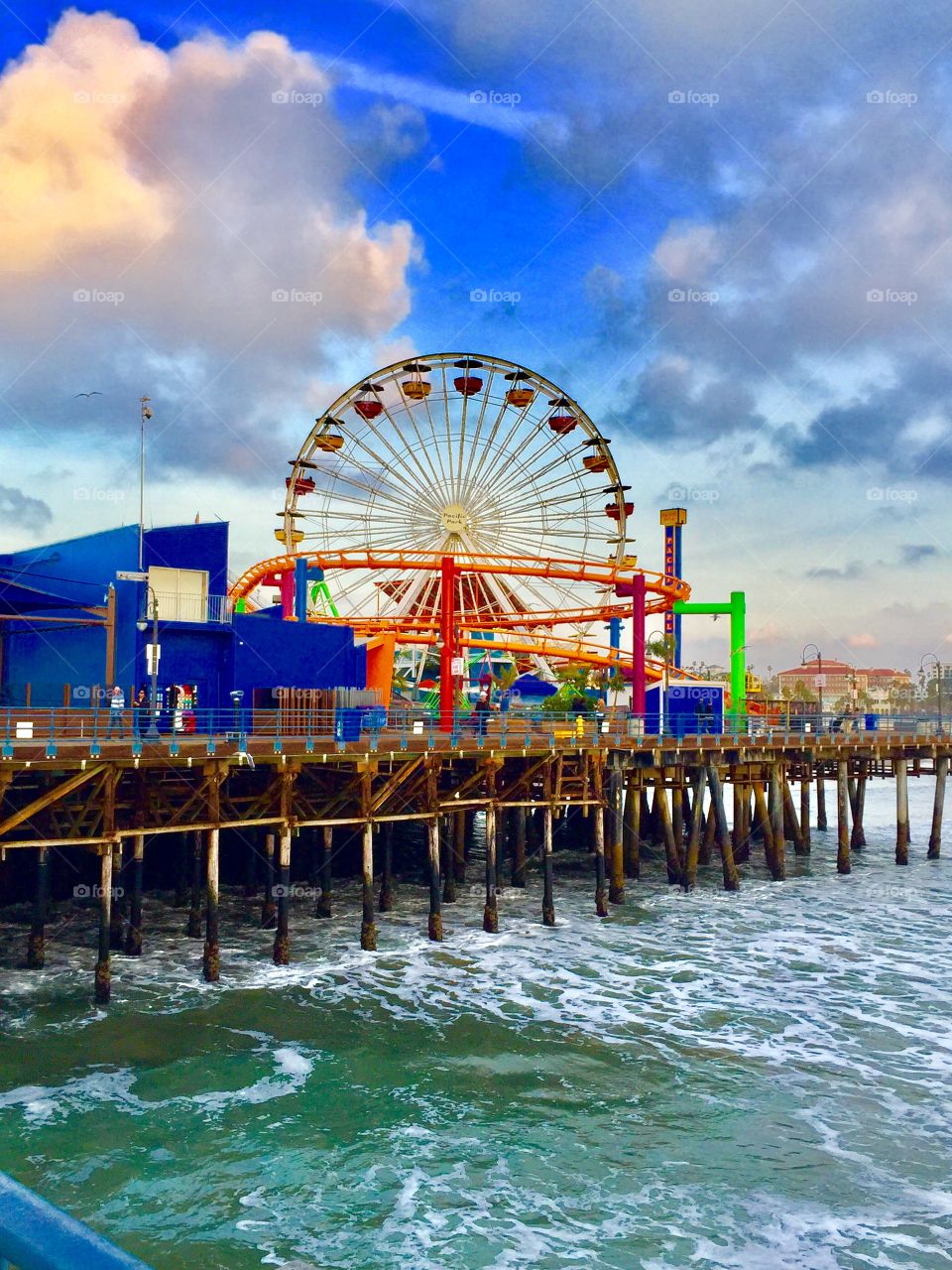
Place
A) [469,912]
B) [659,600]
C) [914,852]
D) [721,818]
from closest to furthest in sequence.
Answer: [469,912], [721,818], [914,852], [659,600]

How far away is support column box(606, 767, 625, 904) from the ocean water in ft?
14.7

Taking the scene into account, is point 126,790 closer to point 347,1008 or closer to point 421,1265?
point 347,1008

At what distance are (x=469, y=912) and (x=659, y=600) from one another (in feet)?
90.4

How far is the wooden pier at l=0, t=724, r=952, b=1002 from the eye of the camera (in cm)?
2562

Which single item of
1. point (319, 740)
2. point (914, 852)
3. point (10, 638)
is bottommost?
point (914, 852)

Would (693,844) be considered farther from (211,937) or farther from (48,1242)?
(48,1242)

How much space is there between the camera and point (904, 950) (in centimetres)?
3048

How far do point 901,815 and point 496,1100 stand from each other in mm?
35907

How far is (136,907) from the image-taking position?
93.9 feet

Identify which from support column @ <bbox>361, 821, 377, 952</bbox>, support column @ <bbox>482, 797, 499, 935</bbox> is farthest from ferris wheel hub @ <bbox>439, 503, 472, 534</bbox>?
support column @ <bbox>361, 821, 377, 952</bbox>

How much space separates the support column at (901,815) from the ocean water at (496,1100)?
55.5 feet

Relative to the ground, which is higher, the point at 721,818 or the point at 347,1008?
the point at 721,818

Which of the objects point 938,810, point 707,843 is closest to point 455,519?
point 707,843

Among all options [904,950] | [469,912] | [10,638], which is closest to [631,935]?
[469,912]
